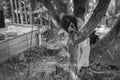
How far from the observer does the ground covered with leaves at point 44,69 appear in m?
1.90

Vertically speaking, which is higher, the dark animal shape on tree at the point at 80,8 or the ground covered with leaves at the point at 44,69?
the dark animal shape on tree at the point at 80,8

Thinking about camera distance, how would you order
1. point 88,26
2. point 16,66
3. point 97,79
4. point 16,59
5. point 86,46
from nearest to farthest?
point 88,26 → point 86,46 → point 97,79 → point 16,66 → point 16,59

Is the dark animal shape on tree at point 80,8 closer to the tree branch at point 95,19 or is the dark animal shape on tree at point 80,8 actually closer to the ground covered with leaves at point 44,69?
the tree branch at point 95,19

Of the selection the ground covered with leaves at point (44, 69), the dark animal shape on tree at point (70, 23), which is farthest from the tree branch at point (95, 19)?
the ground covered with leaves at point (44, 69)

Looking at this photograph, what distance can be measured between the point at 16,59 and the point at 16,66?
6.8 inches

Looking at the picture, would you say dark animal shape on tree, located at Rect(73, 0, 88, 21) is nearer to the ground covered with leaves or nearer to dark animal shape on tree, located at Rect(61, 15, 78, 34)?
dark animal shape on tree, located at Rect(61, 15, 78, 34)

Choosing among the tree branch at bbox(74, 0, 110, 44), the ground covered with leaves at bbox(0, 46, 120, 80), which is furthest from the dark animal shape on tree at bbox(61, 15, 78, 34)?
the ground covered with leaves at bbox(0, 46, 120, 80)

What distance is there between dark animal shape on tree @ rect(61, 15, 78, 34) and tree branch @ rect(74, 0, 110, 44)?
52mm

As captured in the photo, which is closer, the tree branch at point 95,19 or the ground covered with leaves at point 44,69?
the tree branch at point 95,19

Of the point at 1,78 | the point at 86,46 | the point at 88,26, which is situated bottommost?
the point at 1,78

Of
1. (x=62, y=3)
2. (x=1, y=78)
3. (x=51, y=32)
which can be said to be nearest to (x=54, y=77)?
(x=1, y=78)

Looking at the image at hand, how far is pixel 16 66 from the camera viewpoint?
2.27 meters

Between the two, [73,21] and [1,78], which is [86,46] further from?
[1,78]

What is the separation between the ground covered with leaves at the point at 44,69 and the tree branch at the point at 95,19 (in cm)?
71
